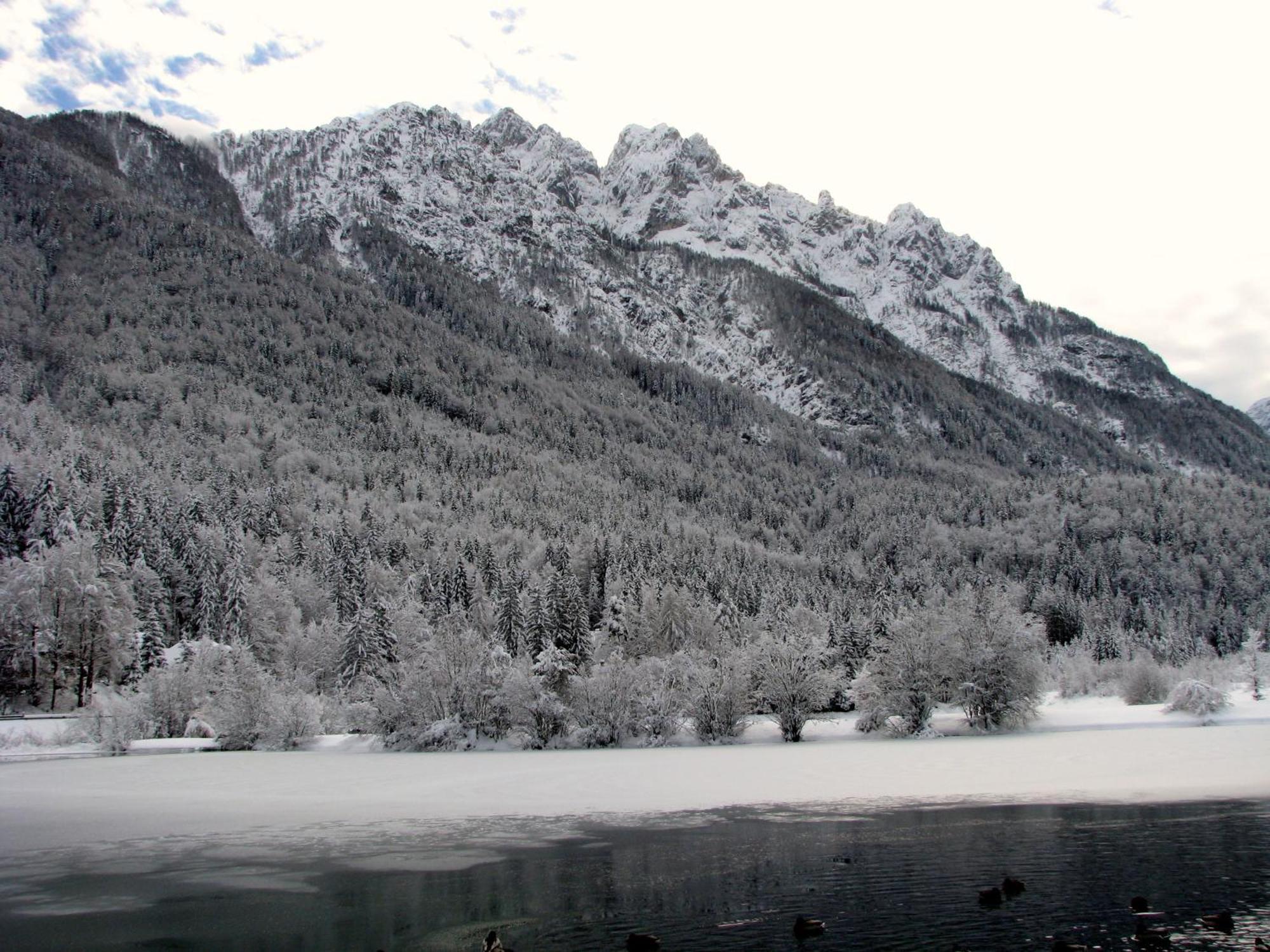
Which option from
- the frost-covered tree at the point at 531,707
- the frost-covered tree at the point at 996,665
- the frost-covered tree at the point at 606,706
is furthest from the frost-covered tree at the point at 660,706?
the frost-covered tree at the point at 996,665

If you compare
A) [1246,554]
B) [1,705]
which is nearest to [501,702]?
[1,705]

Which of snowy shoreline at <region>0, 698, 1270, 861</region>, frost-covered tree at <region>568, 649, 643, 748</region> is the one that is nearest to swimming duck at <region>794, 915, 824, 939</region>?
snowy shoreline at <region>0, 698, 1270, 861</region>

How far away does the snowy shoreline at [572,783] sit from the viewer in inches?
1182

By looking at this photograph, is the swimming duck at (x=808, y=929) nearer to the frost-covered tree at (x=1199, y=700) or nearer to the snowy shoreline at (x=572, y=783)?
the snowy shoreline at (x=572, y=783)

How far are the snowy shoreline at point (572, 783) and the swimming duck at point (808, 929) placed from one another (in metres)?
13.2

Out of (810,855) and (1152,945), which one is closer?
(1152,945)

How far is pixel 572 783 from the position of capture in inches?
1517

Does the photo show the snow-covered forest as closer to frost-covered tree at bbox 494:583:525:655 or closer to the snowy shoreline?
frost-covered tree at bbox 494:583:525:655

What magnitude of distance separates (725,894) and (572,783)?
20.3m

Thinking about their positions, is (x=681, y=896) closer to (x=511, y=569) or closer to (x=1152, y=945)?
(x=1152, y=945)

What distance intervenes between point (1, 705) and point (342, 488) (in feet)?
375

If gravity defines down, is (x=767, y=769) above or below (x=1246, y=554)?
below

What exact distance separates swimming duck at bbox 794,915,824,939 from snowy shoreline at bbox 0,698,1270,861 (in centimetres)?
1316

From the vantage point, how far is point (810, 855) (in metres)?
22.8
